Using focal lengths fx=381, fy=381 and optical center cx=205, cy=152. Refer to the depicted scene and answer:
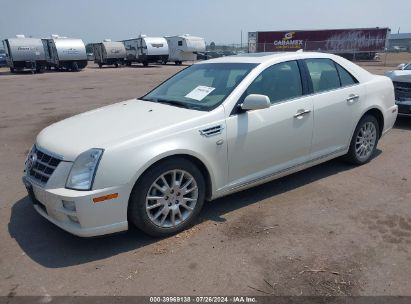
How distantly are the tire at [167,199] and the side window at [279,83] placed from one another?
1.12 metres

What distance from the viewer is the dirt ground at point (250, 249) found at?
289cm

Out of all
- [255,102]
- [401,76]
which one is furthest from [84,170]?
[401,76]

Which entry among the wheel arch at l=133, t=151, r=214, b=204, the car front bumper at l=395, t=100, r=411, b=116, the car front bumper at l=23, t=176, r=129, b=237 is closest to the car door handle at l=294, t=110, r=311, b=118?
the wheel arch at l=133, t=151, r=214, b=204

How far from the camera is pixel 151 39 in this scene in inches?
1470

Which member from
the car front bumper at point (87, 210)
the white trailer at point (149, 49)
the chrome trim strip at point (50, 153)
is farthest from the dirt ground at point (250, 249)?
the white trailer at point (149, 49)

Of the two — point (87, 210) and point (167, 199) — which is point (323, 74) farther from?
point (87, 210)

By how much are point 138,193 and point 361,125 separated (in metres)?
3.37

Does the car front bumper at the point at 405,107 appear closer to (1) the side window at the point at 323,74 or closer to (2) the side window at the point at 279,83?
(1) the side window at the point at 323,74

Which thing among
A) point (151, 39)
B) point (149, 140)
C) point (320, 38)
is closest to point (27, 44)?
point (151, 39)

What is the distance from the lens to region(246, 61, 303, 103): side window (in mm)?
4121

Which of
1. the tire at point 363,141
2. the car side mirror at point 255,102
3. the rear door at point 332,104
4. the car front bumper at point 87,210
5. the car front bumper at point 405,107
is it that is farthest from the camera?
the car front bumper at point 405,107

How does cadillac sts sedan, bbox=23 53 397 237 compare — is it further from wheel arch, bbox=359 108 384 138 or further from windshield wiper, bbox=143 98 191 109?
wheel arch, bbox=359 108 384 138

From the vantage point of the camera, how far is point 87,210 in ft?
10.2

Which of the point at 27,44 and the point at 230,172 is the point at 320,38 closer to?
the point at 27,44
